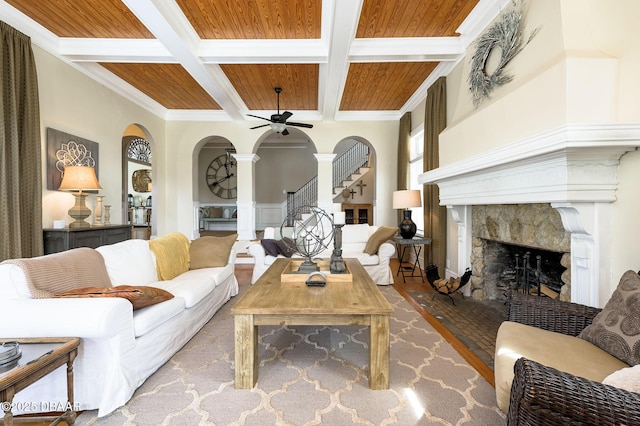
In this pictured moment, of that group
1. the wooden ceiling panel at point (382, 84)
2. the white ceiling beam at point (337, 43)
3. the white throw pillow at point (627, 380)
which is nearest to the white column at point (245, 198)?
the white ceiling beam at point (337, 43)

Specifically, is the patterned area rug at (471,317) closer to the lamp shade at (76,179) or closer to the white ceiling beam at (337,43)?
the white ceiling beam at (337,43)

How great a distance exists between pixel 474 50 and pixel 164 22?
313 cm

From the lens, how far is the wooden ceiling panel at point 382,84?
14.2ft

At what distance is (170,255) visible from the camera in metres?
3.18

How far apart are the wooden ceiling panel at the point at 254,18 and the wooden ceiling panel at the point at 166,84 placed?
3.95 feet

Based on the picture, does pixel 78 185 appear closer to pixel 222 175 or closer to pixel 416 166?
pixel 416 166

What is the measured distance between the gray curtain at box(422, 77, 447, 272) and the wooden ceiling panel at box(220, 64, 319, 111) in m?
1.77

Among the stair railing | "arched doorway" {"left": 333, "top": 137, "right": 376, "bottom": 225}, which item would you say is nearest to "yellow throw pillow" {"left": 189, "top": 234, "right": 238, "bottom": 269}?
"arched doorway" {"left": 333, "top": 137, "right": 376, "bottom": 225}

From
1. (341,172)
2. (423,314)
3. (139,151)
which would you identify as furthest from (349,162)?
(423,314)

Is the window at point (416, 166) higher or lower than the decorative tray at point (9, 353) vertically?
higher

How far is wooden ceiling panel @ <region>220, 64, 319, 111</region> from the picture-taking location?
14.3 feet

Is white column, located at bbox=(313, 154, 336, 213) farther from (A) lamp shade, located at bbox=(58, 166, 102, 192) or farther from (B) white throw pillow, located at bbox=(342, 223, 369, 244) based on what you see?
(A) lamp shade, located at bbox=(58, 166, 102, 192)

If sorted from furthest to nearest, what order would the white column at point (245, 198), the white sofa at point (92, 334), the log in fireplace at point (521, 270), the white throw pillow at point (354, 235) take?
the white column at point (245, 198), the white throw pillow at point (354, 235), the log in fireplace at point (521, 270), the white sofa at point (92, 334)

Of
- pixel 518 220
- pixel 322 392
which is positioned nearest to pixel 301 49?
pixel 518 220
